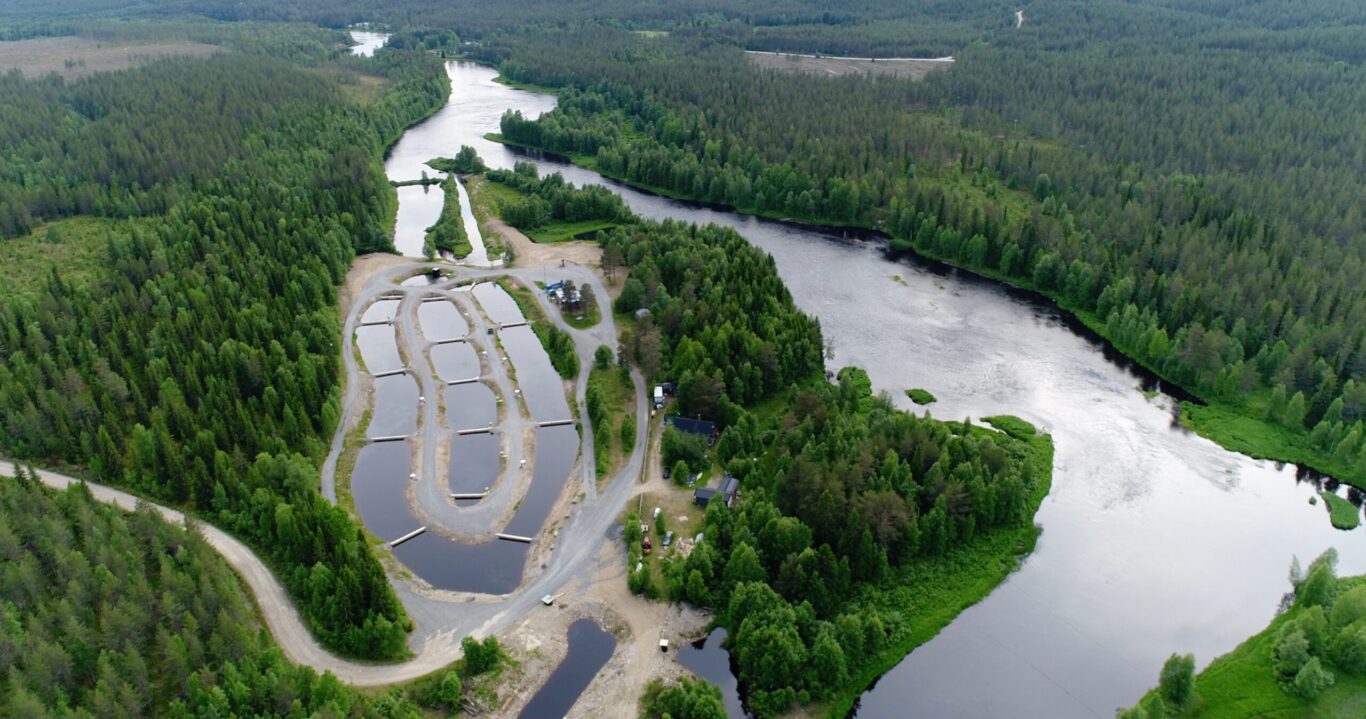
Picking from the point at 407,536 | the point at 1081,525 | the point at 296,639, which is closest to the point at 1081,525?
the point at 1081,525

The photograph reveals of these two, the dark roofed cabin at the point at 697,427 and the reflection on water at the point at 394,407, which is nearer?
the dark roofed cabin at the point at 697,427

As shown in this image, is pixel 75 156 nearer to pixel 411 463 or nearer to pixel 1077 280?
pixel 411 463

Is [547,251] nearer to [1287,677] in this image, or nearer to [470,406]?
[470,406]

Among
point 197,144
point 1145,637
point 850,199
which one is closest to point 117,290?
point 197,144

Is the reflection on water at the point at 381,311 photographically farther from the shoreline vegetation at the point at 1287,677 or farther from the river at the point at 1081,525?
the shoreline vegetation at the point at 1287,677

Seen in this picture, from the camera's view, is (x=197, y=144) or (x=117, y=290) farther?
(x=197, y=144)

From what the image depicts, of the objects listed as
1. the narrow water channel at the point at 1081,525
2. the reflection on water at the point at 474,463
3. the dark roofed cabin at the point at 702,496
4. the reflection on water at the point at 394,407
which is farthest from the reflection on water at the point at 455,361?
the narrow water channel at the point at 1081,525
